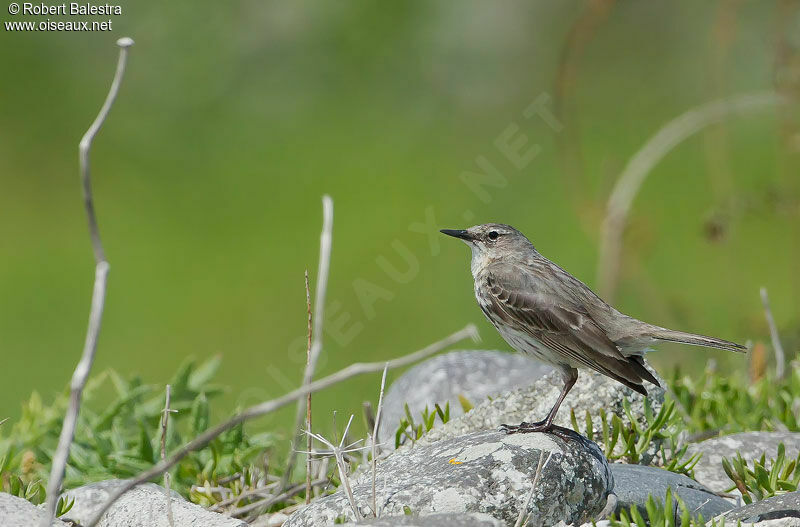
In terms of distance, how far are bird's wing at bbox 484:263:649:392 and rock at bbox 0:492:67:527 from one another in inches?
83.6

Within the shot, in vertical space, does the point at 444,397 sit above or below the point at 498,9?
below

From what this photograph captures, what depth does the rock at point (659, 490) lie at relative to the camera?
13.0 ft

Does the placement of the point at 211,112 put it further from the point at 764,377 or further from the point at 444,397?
the point at 764,377

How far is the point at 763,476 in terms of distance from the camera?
13.7 ft

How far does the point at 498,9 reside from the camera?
33.8ft

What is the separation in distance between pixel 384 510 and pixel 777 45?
4296 millimetres

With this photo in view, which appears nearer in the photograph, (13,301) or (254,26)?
(13,301)

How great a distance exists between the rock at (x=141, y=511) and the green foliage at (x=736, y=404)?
8.53ft

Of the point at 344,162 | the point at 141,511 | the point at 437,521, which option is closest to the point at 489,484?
the point at 437,521

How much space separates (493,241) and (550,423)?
4.40 ft

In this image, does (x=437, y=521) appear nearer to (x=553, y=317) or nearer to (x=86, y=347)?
(x=86, y=347)

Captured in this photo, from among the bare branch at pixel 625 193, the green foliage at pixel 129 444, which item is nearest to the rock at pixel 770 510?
the green foliage at pixel 129 444

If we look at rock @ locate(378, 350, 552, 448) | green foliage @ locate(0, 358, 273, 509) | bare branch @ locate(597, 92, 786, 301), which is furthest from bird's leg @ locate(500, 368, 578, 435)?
bare branch @ locate(597, 92, 786, 301)

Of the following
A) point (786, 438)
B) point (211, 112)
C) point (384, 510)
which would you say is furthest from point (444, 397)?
point (211, 112)
